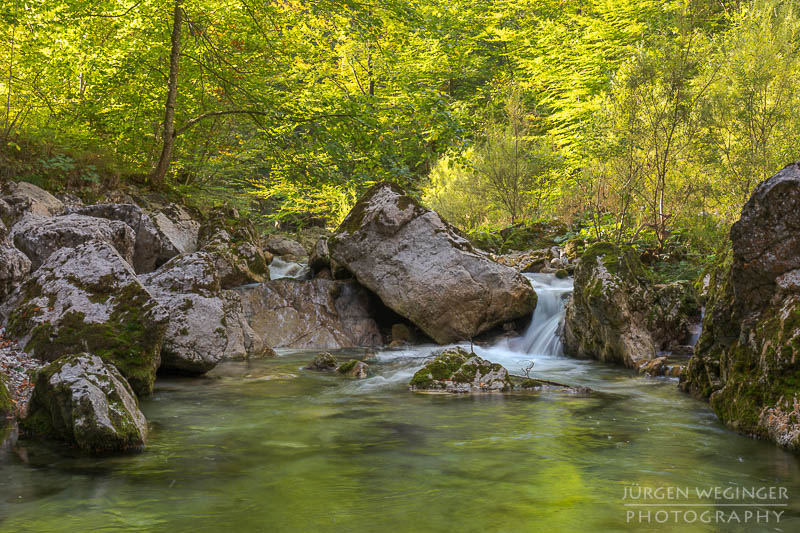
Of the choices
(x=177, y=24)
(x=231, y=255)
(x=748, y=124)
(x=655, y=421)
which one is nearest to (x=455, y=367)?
(x=655, y=421)

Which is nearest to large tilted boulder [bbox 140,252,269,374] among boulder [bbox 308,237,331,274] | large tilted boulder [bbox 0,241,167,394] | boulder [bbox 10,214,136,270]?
large tilted boulder [bbox 0,241,167,394]

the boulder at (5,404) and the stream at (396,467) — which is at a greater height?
the boulder at (5,404)

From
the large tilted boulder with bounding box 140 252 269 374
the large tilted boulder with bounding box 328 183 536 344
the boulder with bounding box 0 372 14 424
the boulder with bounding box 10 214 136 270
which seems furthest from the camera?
the large tilted boulder with bounding box 328 183 536 344

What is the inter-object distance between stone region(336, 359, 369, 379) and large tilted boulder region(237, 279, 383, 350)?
313cm

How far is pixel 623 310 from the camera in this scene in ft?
31.7

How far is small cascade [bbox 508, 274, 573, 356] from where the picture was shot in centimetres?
1145

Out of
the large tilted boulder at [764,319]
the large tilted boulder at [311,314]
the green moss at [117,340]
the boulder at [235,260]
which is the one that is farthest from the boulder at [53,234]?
the large tilted boulder at [764,319]

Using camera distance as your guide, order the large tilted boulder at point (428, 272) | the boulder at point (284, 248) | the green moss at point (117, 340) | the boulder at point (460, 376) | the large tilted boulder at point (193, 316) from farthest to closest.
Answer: the boulder at point (284, 248) → the large tilted boulder at point (428, 272) → the large tilted boulder at point (193, 316) → the boulder at point (460, 376) → the green moss at point (117, 340)

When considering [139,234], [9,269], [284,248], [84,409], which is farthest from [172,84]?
[84,409]

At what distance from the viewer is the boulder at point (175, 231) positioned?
40.8 feet

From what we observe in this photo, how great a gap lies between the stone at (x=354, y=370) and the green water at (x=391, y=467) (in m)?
1.57

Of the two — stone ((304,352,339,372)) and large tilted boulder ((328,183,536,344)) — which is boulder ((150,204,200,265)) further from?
stone ((304,352,339,372))

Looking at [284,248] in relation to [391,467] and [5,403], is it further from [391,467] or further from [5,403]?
[391,467]

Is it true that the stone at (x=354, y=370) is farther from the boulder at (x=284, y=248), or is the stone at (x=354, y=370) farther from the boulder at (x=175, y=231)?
the boulder at (x=284, y=248)
